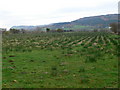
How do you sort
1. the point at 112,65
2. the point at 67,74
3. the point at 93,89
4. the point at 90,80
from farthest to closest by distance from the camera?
the point at 112,65 → the point at 67,74 → the point at 90,80 → the point at 93,89

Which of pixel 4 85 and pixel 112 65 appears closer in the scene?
pixel 4 85

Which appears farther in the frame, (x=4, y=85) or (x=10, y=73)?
(x=10, y=73)

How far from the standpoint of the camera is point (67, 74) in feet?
26.5

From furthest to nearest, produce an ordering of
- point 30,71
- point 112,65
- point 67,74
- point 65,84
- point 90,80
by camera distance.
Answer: point 112,65
point 30,71
point 67,74
point 90,80
point 65,84

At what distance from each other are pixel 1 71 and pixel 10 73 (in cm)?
66

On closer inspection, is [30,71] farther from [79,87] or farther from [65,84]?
[79,87]

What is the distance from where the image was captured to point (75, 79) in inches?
289

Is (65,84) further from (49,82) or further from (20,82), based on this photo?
(20,82)

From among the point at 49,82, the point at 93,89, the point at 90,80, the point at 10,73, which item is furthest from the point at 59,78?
the point at 10,73

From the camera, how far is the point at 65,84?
671 centimetres

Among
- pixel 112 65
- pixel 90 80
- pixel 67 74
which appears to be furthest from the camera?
pixel 112 65

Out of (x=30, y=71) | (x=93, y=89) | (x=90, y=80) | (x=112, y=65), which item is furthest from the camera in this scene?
(x=112, y=65)

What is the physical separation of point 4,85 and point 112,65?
5778 millimetres

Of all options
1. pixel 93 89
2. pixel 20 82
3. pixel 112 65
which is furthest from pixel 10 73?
pixel 112 65
